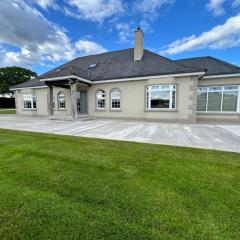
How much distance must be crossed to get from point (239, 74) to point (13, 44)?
30.8m

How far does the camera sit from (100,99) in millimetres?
14062

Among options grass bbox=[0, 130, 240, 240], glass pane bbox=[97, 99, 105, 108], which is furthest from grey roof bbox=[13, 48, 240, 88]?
grass bbox=[0, 130, 240, 240]

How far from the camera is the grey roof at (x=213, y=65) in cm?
1189

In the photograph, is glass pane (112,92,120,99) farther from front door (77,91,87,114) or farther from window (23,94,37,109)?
window (23,94,37,109)

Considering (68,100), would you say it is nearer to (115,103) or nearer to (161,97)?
(115,103)

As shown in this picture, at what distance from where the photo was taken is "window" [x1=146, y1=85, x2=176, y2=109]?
455 inches

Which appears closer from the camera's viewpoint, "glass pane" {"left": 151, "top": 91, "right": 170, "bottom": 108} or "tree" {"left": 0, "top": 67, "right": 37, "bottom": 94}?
"glass pane" {"left": 151, "top": 91, "right": 170, "bottom": 108}

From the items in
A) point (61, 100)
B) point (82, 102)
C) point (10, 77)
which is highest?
point (10, 77)

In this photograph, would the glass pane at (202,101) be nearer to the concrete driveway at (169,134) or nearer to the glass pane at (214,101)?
the glass pane at (214,101)

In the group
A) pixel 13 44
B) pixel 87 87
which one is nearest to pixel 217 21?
pixel 87 87

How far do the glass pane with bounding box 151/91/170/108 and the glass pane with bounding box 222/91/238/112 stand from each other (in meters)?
4.88

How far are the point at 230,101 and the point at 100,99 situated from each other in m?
11.0

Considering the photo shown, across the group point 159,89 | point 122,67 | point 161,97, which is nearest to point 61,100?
point 122,67

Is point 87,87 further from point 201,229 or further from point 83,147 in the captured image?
point 201,229
